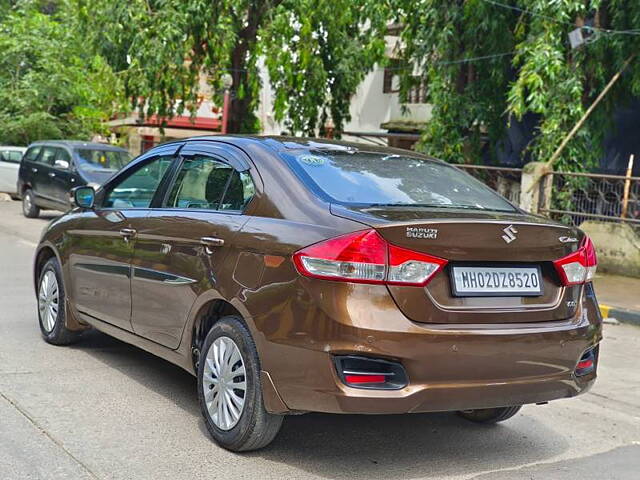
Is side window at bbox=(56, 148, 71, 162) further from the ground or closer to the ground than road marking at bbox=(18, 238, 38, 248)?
further from the ground

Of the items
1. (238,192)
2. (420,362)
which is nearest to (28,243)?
(238,192)

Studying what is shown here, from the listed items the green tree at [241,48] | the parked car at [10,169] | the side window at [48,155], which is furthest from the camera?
the parked car at [10,169]

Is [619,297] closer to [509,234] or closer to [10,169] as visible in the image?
[509,234]

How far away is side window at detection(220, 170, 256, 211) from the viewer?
5117 mm

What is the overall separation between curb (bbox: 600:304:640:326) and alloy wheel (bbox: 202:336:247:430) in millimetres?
6959

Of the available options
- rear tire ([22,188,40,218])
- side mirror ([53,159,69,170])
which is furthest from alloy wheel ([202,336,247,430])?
rear tire ([22,188,40,218])

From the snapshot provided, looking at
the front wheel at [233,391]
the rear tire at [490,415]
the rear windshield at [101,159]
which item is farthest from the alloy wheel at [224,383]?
the rear windshield at [101,159]

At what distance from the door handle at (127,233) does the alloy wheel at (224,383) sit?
1.28 metres

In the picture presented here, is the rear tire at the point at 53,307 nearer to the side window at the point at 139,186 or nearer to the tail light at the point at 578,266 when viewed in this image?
the side window at the point at 139,186

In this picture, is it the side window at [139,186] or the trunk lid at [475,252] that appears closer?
the trunk lid at [475,252]

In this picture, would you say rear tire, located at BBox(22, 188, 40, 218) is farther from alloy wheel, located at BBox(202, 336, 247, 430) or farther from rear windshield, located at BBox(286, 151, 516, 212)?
alloy wheel, located at BBox(202, 336, 247, 430)

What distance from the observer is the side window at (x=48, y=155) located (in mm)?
20578

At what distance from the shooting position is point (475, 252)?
4.47m

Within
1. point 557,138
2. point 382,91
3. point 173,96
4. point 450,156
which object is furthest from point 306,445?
point 382,91
